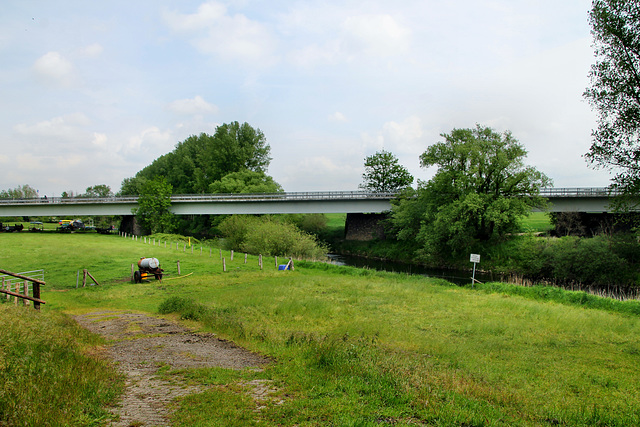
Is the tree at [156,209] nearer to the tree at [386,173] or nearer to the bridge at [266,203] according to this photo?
the bridge at [266,203]

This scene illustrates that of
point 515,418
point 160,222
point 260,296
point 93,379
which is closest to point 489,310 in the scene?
point 260,296

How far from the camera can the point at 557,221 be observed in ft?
194

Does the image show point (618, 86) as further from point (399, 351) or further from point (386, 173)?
point (386, 173)

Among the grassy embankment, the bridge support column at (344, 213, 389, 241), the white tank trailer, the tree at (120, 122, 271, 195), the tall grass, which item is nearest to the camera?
the tall grass

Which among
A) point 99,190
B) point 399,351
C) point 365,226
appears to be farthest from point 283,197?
point 99,190

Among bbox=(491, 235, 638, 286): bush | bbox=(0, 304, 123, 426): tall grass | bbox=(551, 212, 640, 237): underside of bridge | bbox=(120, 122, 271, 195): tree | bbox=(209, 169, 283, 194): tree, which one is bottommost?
bbox=(491, 235, 638, 286): bush

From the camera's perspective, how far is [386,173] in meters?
85.5

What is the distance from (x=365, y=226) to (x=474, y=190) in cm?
2676

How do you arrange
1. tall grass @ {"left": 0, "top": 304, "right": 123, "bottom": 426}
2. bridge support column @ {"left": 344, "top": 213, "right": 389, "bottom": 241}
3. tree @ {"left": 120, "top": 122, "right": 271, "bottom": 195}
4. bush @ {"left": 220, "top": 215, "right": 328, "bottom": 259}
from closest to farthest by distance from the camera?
tall grass @ {"left": 0, "top": 304, "right": 123, "bottom": 426}
bush @ {"left": 220, "top": 215, "right": 328, "bottom": 259}
bridge support column @ {"left": 344, "top": 213, "right": 389, "bottom": 241}
tree @ {"left": 120, "top": 122, "right": 271, "bottom": 195}

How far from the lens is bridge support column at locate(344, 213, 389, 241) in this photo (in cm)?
7012

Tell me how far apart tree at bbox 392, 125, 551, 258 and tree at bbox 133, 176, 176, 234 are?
146 ft

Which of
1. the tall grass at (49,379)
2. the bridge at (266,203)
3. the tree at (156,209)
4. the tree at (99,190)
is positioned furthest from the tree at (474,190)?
the tree at (99,190)

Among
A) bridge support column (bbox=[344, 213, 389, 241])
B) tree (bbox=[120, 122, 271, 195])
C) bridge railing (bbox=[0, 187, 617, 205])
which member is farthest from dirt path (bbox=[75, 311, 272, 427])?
tree (bbox=[120, 122, 271, 195])

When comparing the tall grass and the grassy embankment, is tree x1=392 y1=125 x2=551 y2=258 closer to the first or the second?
the grassy embankment
